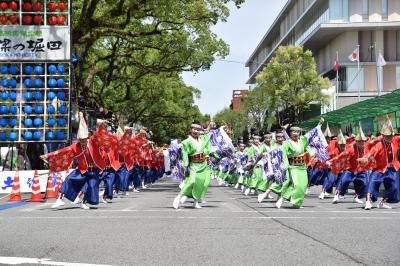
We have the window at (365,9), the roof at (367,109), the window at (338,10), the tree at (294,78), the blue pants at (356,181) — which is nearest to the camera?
the blue pants at (356,181)

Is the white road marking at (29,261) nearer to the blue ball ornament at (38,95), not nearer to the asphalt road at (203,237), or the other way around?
the asphalt road at (203,237)

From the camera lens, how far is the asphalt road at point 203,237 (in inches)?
304

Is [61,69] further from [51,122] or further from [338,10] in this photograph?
[338,10]

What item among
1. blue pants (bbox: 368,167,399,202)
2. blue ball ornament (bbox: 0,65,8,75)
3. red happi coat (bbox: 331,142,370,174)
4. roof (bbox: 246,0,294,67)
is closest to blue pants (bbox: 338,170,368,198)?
red happi coat (bbox: 331,142,370,174)

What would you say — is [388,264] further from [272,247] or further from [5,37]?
[5,37]

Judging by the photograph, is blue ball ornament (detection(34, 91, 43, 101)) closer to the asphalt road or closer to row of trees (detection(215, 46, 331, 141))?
the asphalt road

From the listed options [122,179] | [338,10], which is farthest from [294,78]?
[122,179]

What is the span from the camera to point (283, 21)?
287ft

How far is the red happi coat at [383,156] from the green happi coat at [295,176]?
1.50 m

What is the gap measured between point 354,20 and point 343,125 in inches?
982

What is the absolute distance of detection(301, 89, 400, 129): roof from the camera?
82.9 ft

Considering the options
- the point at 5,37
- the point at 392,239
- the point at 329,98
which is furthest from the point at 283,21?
the point at 392,239

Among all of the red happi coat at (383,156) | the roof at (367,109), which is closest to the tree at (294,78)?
the roof at (367,109)

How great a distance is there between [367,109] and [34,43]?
46.1 ft
